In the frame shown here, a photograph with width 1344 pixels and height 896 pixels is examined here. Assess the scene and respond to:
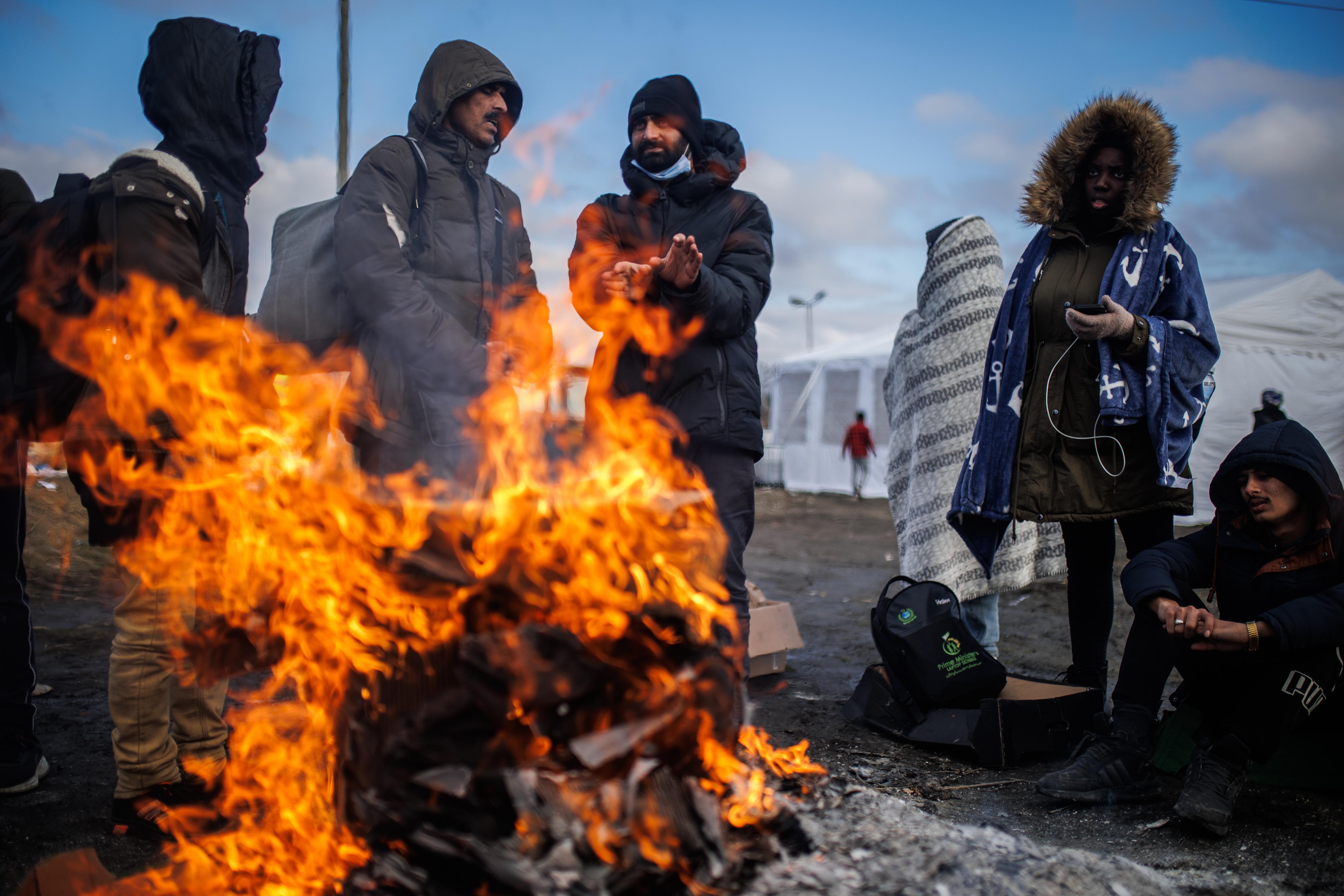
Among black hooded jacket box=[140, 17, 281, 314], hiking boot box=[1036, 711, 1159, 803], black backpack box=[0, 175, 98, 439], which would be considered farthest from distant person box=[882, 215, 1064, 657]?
black backpack box=[0, 175, 98, 439]

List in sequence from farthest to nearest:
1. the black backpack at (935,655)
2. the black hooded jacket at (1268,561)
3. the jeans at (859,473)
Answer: the jeans at (859,473)
the black backpack at (935,655)
the black hooded jacket at (1268,561)

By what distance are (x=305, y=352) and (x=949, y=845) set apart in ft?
7.74

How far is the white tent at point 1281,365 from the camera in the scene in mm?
11305

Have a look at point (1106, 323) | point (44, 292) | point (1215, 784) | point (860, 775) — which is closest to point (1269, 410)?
point (1106, 323)

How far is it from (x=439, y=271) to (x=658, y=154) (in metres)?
0.90

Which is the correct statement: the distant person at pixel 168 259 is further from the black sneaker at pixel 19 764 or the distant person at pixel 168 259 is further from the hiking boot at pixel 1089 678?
the hiking boot at pixel 1089 678

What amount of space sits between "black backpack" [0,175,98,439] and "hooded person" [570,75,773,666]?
4.88 ft

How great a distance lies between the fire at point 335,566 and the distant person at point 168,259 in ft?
0.17

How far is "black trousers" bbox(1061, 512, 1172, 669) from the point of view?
3180 millimetres

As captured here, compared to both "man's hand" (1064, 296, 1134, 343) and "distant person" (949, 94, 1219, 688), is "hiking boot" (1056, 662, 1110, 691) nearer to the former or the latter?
"distant person" (949, 94, 1219, 688)

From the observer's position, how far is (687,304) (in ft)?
8.86

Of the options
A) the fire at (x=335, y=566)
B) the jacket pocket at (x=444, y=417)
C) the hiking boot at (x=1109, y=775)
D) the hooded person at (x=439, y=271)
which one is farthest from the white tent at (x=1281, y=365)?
the fire at (x=335, y=566)

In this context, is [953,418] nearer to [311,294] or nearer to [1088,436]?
[1088,436]

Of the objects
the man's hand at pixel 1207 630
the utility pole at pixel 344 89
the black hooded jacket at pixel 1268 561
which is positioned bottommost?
the man's hand at pixel 1207 630
